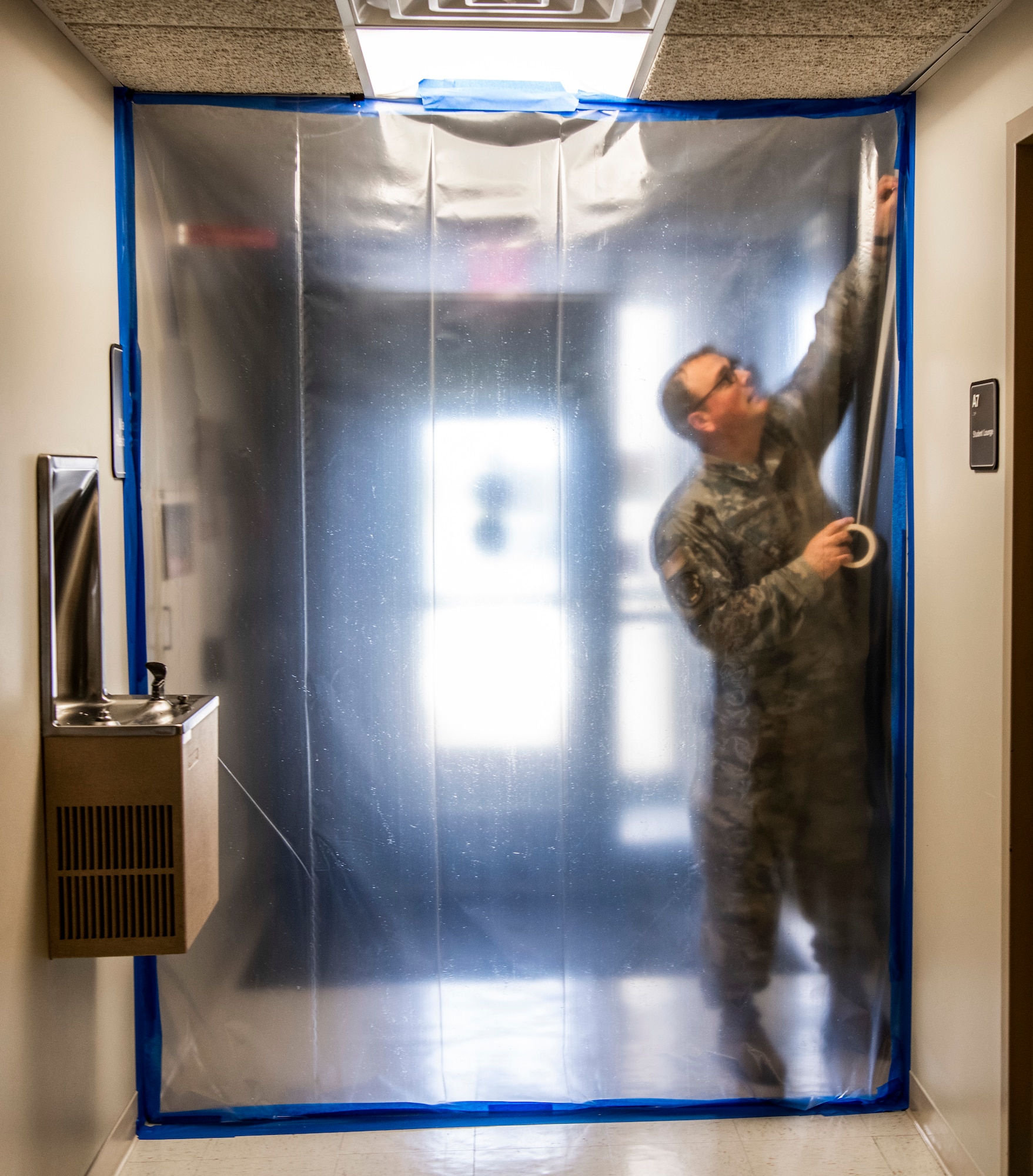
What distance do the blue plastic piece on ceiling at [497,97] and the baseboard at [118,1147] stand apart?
231cm

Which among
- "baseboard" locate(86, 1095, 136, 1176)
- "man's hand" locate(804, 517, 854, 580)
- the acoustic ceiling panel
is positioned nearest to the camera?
the acoustic ceiling panel

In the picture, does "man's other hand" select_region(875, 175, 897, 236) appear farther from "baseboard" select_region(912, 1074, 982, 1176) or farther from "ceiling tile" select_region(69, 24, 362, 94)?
"baseboard" select_region(912, 1074, 982, 1176)

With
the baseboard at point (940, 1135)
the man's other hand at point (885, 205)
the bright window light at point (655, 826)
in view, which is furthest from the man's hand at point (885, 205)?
the baseboard at point (940, 1135)

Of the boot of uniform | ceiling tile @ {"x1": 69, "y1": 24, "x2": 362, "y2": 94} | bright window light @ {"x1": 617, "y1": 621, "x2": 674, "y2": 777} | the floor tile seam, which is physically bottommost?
the floor tile seam

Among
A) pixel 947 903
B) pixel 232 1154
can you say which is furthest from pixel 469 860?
pixel 947 903

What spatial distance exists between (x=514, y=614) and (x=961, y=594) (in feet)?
3.10

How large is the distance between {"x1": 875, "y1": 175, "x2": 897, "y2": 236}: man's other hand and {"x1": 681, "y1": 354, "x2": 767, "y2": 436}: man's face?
0.44 meters

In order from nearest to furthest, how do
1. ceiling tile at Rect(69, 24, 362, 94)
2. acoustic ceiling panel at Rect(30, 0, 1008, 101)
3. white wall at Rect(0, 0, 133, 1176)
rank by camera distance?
1. white wall at Rect(0, 0, 133, 1176)
2. acoustic ceiling panel at Rect(30, 0, 1008, 101)
3. ceiling tile at Rect(69, 24, 362, 94)

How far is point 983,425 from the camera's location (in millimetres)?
1922

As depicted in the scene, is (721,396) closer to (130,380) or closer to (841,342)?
(841,342)

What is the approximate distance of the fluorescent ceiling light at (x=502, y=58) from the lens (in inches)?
81.2

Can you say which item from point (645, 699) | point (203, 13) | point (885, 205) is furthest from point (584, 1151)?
point (203, 13)

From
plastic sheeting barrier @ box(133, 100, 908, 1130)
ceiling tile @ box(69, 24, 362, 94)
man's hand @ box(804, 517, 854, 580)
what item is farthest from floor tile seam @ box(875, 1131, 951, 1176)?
ceiling tile @ box(69, 24, 362, 94)

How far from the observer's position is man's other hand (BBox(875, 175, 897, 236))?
222 cm
